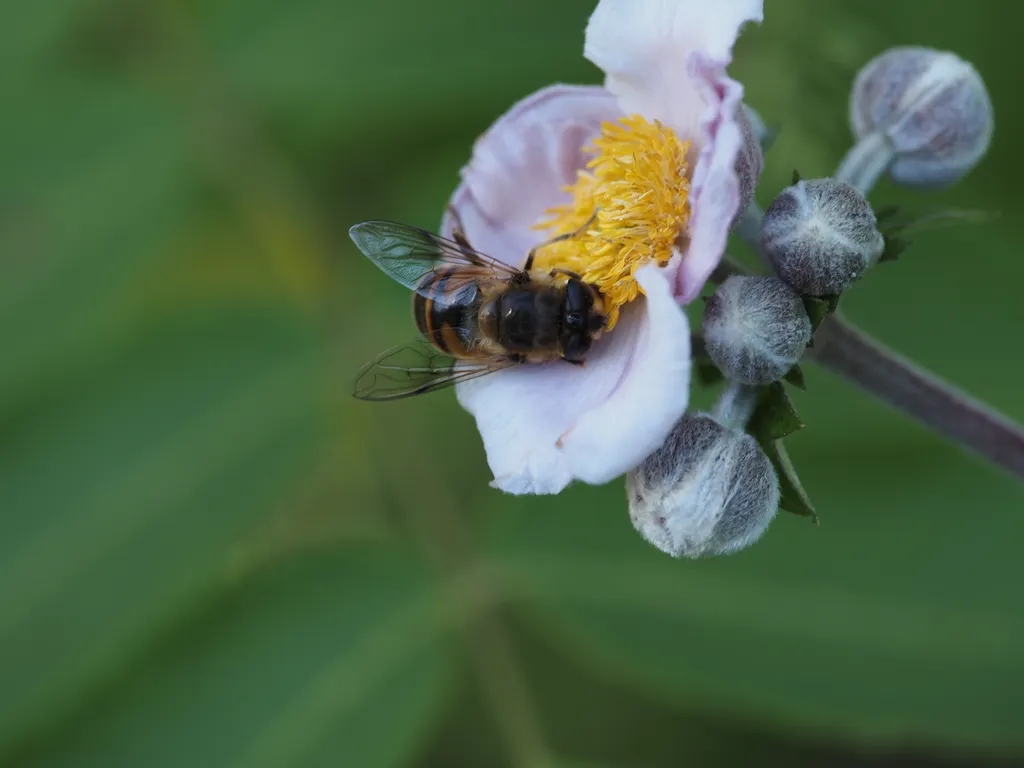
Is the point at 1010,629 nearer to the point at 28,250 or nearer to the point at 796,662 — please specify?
the point at 796,662

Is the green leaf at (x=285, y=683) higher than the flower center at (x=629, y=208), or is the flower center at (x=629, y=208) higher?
the flower center at (x=629, y=208)

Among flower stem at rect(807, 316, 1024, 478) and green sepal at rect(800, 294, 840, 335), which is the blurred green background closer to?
flower stem at rect(807, 316, 1024, 478)

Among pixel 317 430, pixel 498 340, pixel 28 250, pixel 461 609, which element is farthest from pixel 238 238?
pixel 498 340

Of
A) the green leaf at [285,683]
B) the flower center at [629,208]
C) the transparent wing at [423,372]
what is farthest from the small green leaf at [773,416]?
the green leaf at [285,683]

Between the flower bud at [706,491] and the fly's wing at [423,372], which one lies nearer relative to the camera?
the flower bud at [706,491]

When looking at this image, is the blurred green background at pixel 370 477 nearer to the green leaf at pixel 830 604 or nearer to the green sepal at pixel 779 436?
the green leaf at pixel 830 604
